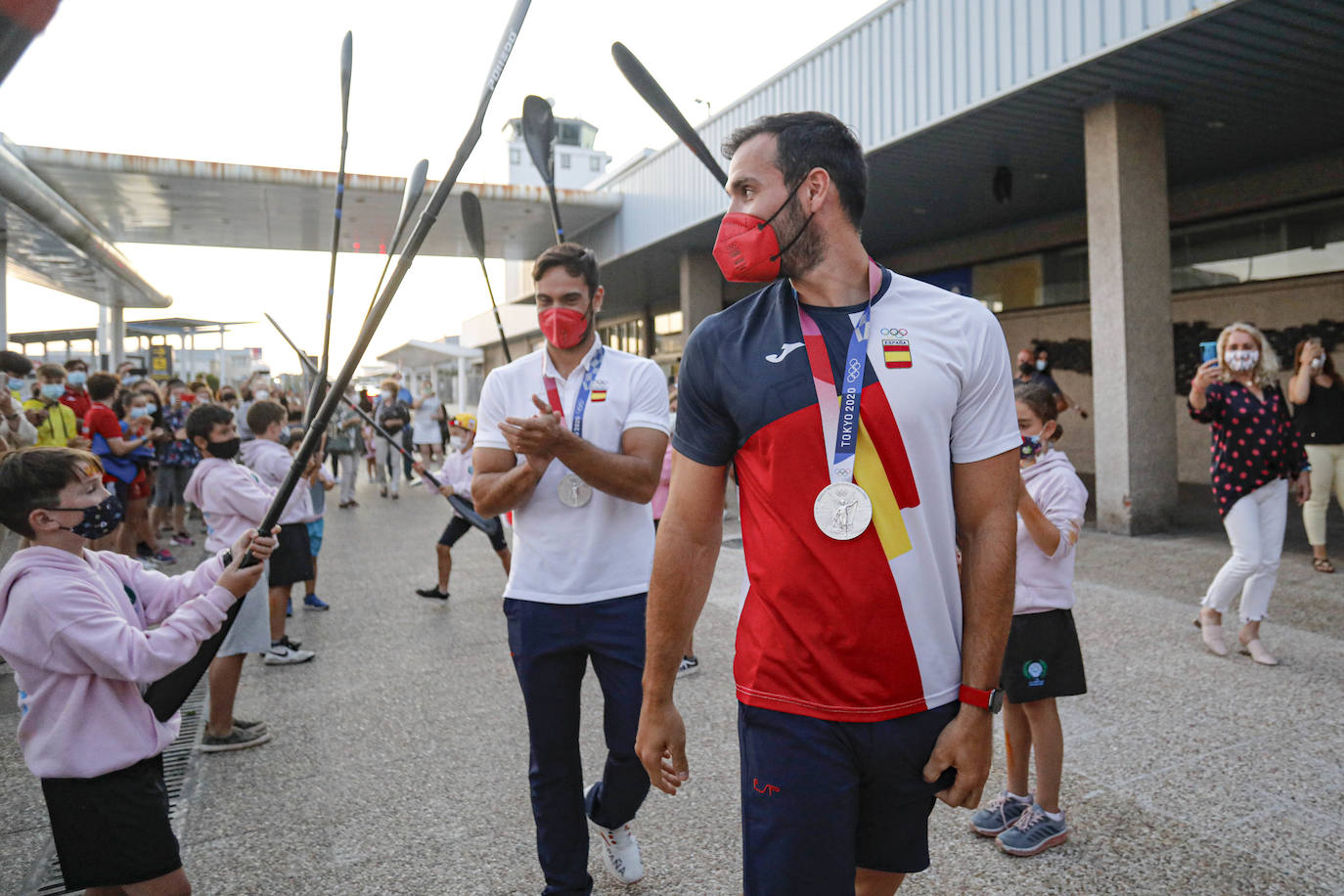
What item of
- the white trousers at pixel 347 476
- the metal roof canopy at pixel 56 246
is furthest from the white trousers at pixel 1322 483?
the metal roof canopy at pixel 56 246

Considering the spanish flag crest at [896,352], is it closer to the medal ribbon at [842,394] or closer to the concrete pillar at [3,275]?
the medal ribbon at [842,394]

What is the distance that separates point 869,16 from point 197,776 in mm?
11132

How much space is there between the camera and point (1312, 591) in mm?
6828

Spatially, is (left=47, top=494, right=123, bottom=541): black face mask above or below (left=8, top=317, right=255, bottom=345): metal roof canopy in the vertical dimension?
below

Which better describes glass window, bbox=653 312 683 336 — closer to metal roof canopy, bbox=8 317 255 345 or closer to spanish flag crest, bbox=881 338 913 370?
metal roof canopy, bbox=8 317 255 345

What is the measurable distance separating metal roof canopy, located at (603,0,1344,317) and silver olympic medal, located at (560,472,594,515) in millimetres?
7548

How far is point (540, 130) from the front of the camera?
4.07m

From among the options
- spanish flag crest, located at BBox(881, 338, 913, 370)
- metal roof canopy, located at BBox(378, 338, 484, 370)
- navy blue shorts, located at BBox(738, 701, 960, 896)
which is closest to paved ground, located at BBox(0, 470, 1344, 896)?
navy blue shorts, located at BBox(738, 701, 960, 896)

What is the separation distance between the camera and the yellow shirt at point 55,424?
8102 millimetres

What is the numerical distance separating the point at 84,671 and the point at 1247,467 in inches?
227

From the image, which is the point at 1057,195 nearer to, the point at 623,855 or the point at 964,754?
the point at 623,855

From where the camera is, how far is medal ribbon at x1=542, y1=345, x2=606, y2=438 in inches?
120

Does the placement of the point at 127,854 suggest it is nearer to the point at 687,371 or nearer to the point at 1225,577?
the point at 687,371

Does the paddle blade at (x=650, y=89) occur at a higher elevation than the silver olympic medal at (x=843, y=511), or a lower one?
higher
